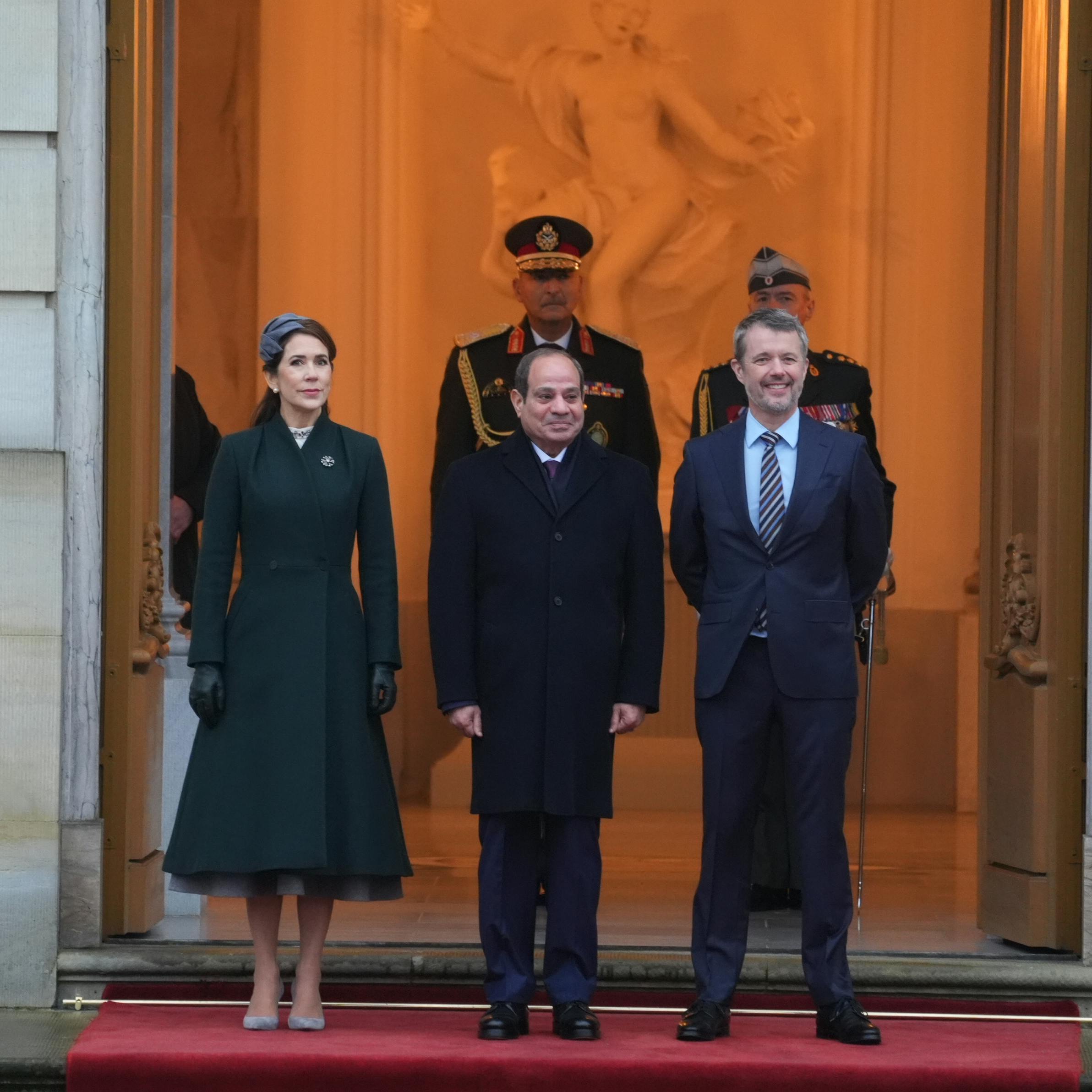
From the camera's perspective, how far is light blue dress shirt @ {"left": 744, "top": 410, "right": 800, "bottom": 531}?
207 inches

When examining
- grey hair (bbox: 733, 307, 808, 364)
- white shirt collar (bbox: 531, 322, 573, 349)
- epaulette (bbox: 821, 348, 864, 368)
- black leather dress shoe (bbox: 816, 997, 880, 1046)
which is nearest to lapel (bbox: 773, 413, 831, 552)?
grey hair (bbox: 733, 307, 808, 364)

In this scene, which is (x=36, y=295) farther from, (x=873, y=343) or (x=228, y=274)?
(x=873, y=343)

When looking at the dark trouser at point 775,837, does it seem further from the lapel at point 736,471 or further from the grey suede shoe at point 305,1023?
the grey suede shoe at point 305,1023

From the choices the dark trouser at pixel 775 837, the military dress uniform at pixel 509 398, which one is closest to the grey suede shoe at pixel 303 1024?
the dark trouser at pixel 775 837

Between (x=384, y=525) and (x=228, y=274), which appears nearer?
(x=384, y=525)

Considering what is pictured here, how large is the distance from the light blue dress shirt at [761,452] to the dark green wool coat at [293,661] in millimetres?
884

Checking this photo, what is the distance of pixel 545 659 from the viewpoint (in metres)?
5.27

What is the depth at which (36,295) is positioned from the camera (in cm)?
588

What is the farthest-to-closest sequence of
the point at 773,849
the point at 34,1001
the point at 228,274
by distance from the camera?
the point at 228,274 < the point at 773,849 < the point at 34,1001

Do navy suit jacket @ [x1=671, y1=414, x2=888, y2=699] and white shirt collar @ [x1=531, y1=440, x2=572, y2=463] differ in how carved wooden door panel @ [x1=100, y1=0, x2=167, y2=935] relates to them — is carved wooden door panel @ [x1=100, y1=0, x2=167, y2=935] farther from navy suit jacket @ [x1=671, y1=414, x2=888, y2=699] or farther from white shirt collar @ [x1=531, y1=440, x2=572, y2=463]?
navy suit jacket @ [x1=671, y1=414, x2=888, y2=699]

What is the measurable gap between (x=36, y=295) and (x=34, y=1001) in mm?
1856

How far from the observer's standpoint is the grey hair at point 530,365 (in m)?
5.30

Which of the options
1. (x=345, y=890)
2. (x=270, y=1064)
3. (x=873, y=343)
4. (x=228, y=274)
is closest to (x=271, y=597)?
(x=345, y=890)

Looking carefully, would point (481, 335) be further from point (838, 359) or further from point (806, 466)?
point (806, 466)
